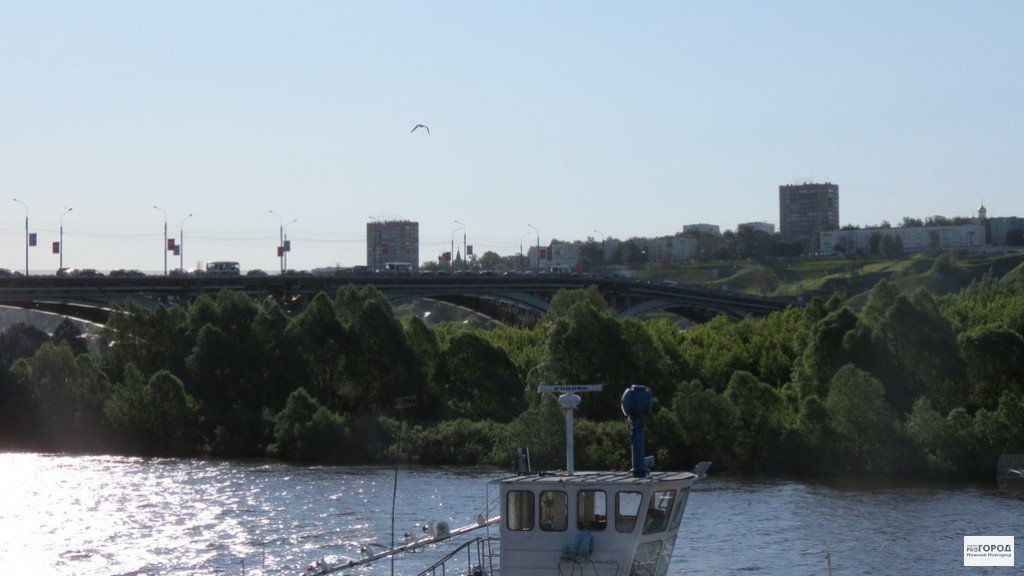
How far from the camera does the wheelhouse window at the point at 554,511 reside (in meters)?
26.3

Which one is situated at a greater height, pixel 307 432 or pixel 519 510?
pixel 519 510

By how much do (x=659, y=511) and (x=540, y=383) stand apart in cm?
4076

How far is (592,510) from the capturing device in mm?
26297

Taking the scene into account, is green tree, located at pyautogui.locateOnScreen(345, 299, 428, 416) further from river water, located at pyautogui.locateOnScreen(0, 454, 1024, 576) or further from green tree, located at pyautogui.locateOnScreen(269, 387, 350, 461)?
river water, located at pyautogui.locateOnScreen(0, 454, 1024, 576)

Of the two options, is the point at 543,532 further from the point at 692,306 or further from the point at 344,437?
the point at 692,306

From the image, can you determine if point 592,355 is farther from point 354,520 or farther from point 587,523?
point 587,523

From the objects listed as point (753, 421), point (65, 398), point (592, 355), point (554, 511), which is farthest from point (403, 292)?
point (554, 511)

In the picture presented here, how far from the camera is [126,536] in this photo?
48.2 m

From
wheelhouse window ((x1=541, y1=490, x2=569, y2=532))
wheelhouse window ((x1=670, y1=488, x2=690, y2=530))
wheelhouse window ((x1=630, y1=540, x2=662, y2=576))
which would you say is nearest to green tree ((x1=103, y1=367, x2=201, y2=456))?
wheelhouse window ((x1=541, y1=490, x2=569, y2=532))

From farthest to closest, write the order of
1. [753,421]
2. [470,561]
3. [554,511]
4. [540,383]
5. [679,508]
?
[540,383] → [753,421] → [470,561] → [679,508] → [554,511]

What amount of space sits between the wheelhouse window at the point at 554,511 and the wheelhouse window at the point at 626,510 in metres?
0.96

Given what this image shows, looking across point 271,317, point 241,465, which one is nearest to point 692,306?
point 271,317

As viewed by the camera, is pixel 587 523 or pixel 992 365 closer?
pixel 587 523

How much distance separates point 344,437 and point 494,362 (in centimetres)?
1048
